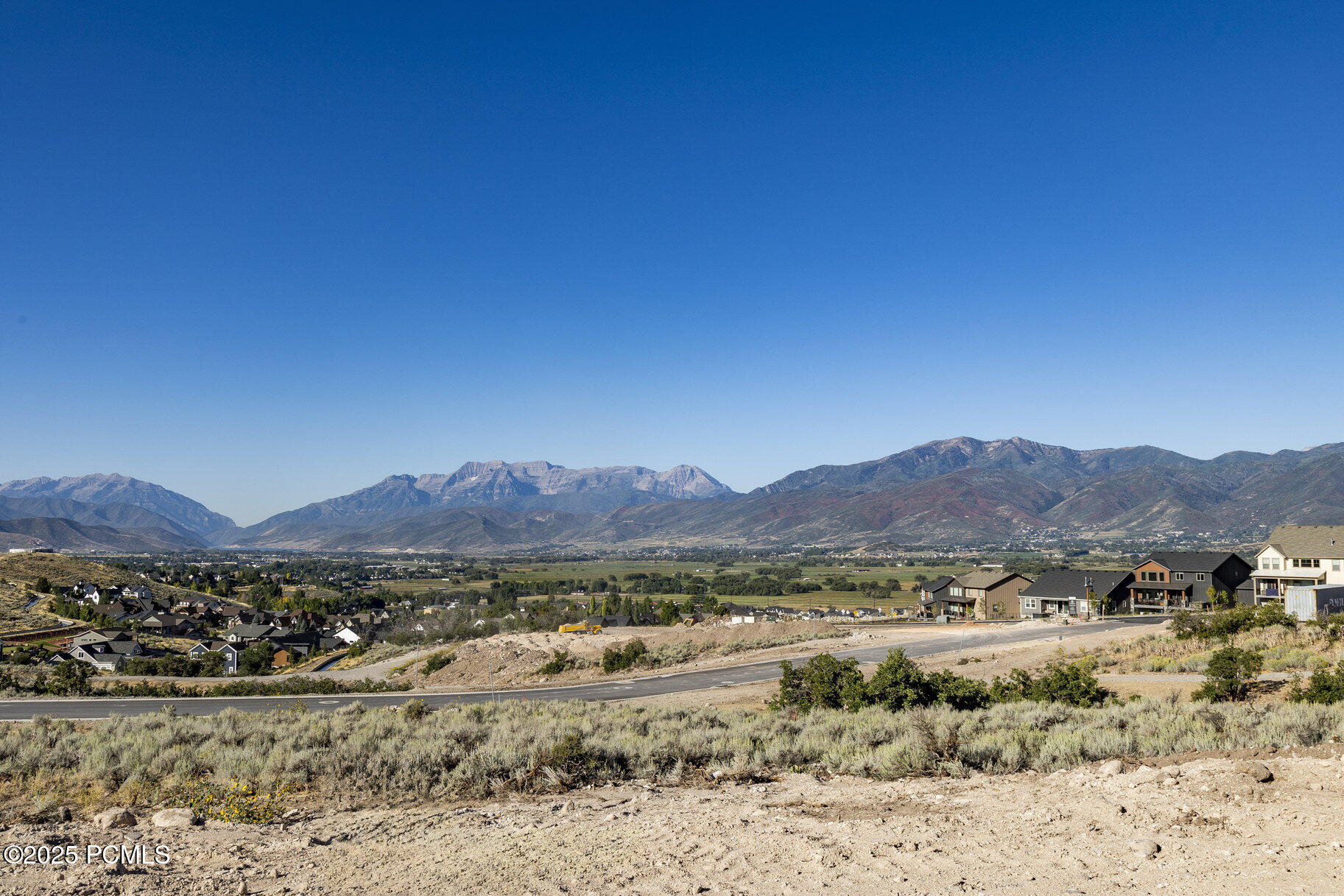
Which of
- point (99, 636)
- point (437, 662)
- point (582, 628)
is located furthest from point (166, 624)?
point (437, 662)

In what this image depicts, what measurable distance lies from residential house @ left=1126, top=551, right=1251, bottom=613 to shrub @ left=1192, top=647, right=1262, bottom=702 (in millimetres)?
45783

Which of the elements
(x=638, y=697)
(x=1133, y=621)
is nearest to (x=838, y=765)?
(x=638, y=697)

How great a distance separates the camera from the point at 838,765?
39.3 feet

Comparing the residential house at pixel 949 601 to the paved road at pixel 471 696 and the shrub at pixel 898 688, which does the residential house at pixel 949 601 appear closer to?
the paved road at pixel 471 696

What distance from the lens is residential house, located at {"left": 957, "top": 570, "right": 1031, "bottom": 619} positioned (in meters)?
68.4

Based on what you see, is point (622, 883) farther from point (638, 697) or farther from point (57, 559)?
point (57, 559)

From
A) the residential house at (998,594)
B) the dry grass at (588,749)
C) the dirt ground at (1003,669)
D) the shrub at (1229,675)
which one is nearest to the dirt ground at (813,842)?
the dry grass at (588,749)

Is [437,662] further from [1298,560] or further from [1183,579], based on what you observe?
[1183,579]

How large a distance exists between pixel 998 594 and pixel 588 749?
215 feet

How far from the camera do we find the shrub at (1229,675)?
17656mm

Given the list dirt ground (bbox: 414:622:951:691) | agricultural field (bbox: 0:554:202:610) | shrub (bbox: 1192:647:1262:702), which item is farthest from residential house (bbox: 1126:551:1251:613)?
agricultural field (bbox: 0:554:202:610)

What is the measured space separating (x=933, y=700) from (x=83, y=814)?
1584 centimetres

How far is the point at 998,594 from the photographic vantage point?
69.3 meters

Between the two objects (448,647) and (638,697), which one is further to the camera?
(448,647)
